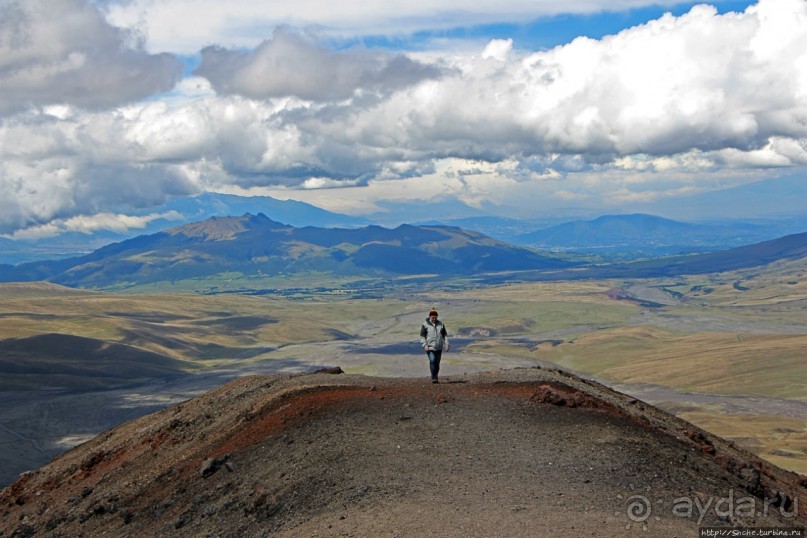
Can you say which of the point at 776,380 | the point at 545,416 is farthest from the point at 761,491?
the point at 776,380

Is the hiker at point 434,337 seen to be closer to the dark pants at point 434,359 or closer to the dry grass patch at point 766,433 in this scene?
the dark pants at point 434,359

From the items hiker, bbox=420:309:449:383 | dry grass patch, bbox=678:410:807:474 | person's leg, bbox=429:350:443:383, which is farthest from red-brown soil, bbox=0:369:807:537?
dry grass patch, bbox=678:410:807:474

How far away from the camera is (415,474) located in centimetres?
2106

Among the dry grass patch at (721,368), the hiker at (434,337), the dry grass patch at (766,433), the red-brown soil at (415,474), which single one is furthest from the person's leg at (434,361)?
the dry grass patch at (721,368)

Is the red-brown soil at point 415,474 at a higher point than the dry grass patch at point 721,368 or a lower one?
higher

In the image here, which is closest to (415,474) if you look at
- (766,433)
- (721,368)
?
(766,433)

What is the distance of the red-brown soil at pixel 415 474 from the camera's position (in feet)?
60.9

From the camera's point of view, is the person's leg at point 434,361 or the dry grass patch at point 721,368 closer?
the person's leg at point 434,361

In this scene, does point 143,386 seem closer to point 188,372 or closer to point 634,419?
point 188,372

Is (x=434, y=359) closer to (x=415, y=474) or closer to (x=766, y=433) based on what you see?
(x=415, y=474)

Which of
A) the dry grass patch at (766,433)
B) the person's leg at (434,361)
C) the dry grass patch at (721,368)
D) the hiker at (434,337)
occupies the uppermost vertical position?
the hiker at (434,337)

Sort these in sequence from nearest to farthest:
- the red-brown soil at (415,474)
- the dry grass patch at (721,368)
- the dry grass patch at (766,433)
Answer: the red-brown soil at (415,474) → the dry grass patch at (766,433) → the dry grass patch at (721,368)

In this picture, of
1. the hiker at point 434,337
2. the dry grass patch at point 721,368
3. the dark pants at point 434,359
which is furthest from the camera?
the dry grass patch at point 721,368

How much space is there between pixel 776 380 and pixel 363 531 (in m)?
160
